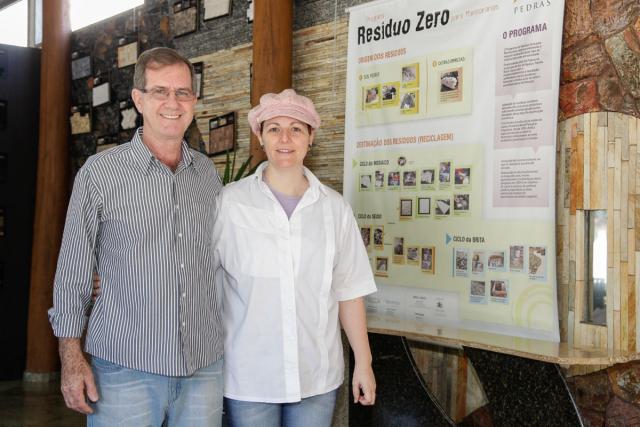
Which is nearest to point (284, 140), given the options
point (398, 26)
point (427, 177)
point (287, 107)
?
point (287, 107)

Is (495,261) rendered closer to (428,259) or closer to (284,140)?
(428,259)

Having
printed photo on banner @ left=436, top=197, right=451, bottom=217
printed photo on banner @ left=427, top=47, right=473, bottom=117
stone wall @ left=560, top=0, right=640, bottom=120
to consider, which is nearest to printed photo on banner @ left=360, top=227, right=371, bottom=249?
printed photo on banner @ left=436, top=197, right=451, bottom=217

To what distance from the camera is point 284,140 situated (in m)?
1.93

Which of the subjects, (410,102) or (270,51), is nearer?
(410,102)

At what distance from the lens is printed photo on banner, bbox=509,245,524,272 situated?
2.70 metres

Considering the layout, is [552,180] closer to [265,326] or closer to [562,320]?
[562,320]

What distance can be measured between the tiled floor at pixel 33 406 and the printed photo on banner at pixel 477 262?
2.95m

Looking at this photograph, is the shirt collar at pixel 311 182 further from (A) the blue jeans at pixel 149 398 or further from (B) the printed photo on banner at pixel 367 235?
(B) the printed photo on banner at pixel 367 235

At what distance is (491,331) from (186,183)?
1.53 metres

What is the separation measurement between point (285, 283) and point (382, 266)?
145cm

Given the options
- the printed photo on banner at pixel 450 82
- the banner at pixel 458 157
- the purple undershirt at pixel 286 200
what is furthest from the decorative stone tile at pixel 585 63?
the purple undershirt at pixel 286 200

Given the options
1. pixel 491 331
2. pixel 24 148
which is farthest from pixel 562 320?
pixel 24 148

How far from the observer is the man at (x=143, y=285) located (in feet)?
5.59

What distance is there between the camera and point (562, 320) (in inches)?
105
